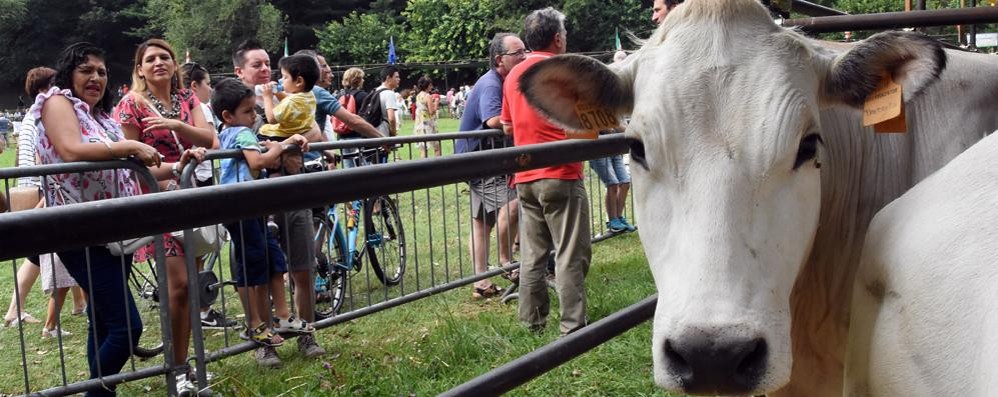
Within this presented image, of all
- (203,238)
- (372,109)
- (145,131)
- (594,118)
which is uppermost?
(594,118)

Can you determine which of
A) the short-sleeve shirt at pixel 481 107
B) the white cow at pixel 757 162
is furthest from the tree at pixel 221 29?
the white cow at pixel 757 162

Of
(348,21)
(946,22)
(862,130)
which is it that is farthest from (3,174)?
(348,21)

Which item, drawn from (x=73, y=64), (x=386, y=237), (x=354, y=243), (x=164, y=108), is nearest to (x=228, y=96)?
(x=164, y=108)

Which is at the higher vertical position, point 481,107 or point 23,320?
point 481,107

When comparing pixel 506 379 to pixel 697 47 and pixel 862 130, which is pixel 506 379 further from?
pixel 862 130

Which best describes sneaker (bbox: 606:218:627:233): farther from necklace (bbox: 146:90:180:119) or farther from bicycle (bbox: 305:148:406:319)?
necklace (bbox: 146:90:180:119)

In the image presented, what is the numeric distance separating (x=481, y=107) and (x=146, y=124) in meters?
2.73

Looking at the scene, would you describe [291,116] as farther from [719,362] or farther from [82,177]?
→ [719,362]

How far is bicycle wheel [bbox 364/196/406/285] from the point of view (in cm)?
709

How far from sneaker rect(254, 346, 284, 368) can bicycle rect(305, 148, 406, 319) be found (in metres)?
0.47

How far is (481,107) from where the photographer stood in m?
7.17

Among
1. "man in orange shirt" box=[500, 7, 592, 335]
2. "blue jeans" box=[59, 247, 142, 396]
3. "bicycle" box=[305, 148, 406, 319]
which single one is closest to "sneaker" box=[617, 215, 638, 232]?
"bicycle" box=[305, 148, 406, 319]

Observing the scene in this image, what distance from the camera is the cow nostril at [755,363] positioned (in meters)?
1.78

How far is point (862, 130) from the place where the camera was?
8.71 ft
